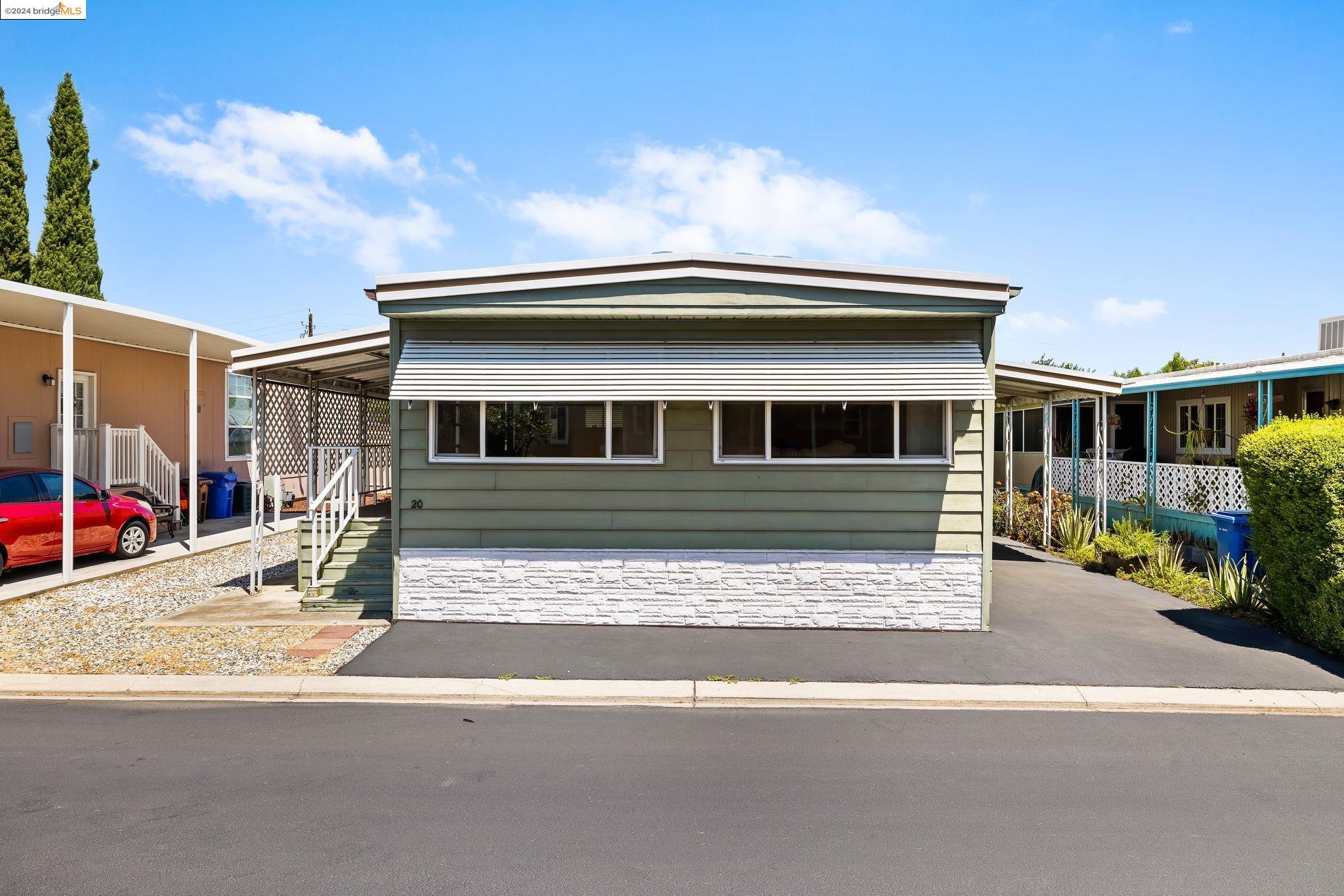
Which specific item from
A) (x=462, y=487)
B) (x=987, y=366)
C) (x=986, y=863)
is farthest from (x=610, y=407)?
(x=986, y=863)

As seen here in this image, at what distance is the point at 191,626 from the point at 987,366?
8613mm

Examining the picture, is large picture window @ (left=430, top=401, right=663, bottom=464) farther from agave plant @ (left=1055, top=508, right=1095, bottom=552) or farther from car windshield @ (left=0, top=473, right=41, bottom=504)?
agave plant @ (left=1055, top=508, right=1095, bottom=552)

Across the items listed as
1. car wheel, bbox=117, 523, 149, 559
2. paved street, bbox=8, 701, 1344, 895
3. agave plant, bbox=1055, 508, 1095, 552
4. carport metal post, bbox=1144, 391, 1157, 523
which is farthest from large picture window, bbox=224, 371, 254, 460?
→ carport metal post, bbox=1144, 391, 1157, 523

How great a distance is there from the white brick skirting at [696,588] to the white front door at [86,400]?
1051 centimetres

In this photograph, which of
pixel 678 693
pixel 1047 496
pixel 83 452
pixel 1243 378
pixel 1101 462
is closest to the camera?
pixel 678 693

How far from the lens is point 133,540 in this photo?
11.8 m

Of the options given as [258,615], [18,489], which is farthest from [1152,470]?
[18,489]

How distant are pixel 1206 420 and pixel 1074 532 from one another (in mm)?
6566

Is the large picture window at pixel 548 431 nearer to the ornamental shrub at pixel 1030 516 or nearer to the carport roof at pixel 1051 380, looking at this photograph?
the carport roof at pixel 1051 380

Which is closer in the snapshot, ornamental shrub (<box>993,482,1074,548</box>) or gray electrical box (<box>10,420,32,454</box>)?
gray electrical box (<box>10,420,32,454</box>)

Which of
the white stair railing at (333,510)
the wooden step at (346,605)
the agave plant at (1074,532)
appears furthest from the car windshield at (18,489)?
the agave plant at (1074,532)

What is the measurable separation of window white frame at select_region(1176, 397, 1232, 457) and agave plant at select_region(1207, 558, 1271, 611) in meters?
7.09

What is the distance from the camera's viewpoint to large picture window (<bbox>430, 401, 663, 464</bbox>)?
8.01 m

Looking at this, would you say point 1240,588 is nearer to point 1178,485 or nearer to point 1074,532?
point 1074,532
